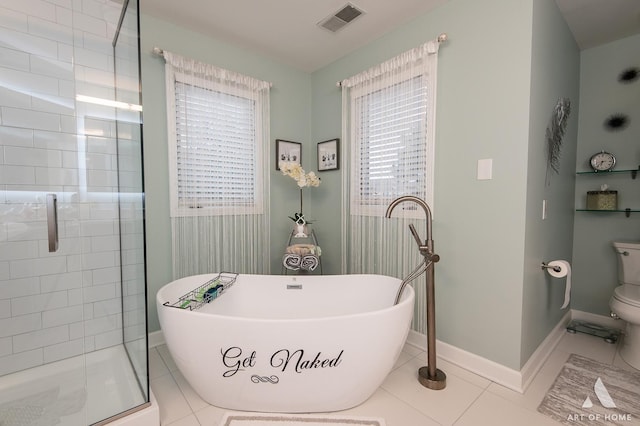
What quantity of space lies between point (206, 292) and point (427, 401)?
1431 mm

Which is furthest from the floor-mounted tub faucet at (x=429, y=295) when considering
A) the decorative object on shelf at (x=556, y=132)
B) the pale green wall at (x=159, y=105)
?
the pale green wall at (x=159, y=105)

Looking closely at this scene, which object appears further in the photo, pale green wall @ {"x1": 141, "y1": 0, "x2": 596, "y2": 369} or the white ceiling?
the white ceiling

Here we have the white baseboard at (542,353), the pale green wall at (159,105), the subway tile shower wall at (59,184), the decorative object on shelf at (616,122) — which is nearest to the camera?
the subway tile shower wall at (59,184)

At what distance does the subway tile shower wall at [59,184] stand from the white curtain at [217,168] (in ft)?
1.30

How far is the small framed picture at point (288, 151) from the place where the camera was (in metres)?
2.69

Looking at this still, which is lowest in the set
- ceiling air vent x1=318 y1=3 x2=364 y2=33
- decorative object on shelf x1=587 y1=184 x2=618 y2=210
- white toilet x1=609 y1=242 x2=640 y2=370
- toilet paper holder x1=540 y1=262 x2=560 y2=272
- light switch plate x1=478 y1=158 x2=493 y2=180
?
white toilet x1=609 y1=242 x2=640 y2=370

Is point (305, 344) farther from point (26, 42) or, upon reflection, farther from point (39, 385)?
point (26, 42)

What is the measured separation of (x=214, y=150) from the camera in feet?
7.49

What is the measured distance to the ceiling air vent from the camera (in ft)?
6.31

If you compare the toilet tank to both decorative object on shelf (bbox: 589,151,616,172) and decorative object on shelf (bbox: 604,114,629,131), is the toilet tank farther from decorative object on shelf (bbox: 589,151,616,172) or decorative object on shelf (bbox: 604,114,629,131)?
decorative object on shelf (bbox: 604,114,629,131)

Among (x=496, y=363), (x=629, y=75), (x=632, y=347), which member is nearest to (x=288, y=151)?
(x=496, y=363)

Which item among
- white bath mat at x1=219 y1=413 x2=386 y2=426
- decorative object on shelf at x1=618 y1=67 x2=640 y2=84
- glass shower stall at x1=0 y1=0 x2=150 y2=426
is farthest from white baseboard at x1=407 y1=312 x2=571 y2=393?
decorative object on shelf at x1=618 y1=67 x2=640 y2=84

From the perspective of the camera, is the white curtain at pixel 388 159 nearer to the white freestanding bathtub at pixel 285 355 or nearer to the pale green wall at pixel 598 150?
the white freestanding bathtub at pixel 285 355

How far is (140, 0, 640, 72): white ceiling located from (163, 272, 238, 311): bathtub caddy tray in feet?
→ 6.07
